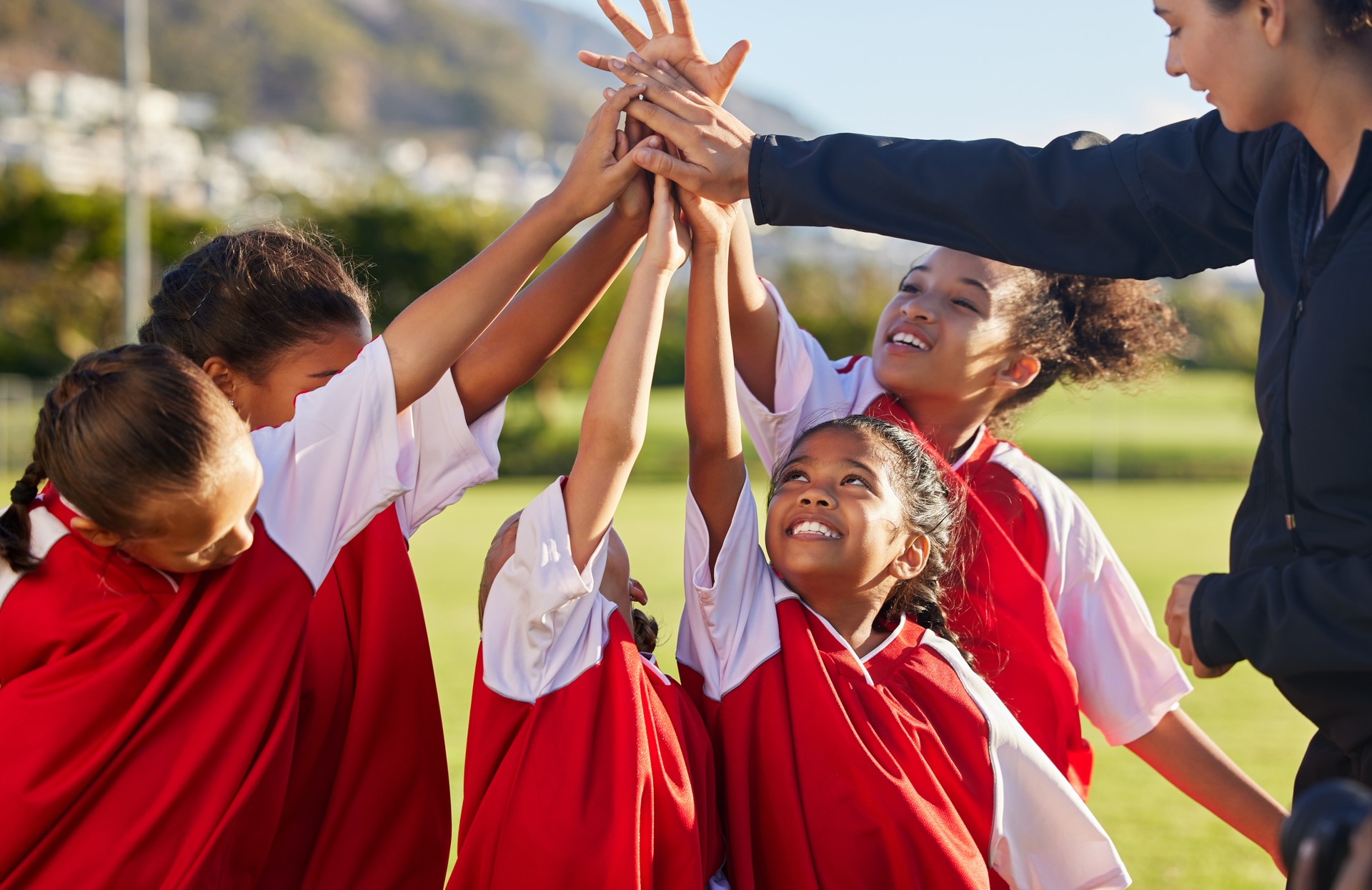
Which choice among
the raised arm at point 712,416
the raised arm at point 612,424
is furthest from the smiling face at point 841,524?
the raised arm at point 612,424

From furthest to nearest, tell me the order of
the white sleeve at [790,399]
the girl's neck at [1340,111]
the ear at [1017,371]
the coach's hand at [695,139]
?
the ear at [1017,371], the white sleeve at [790,399], the coach's hand at [695,139], the girl's neck at [1340,111]

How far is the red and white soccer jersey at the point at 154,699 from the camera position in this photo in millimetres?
1729

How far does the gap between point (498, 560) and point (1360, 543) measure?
4.18 feet

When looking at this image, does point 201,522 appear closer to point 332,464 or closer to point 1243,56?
point 332,464

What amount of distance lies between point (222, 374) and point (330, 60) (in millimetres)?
153536

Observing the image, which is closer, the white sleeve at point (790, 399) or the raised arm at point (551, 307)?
the raised arm at point (551, 307)

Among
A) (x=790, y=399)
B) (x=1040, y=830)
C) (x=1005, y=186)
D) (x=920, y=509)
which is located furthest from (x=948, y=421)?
(x=1040, y=830)

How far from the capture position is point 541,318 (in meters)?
2.28

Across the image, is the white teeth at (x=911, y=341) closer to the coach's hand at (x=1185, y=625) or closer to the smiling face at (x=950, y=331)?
the smiling face at (x=950, y=331)

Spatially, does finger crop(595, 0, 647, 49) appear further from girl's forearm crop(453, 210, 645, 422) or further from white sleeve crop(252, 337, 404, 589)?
white sleeve crop(252, 337, 404, 589)

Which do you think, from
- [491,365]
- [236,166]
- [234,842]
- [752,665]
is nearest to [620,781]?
[752,665]

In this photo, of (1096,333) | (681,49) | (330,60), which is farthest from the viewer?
(330,60)

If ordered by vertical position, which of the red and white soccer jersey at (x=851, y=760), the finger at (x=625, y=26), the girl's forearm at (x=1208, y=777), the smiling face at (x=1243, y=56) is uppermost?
the finger at (x=625, y=26)

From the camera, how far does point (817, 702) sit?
2.07 meters
